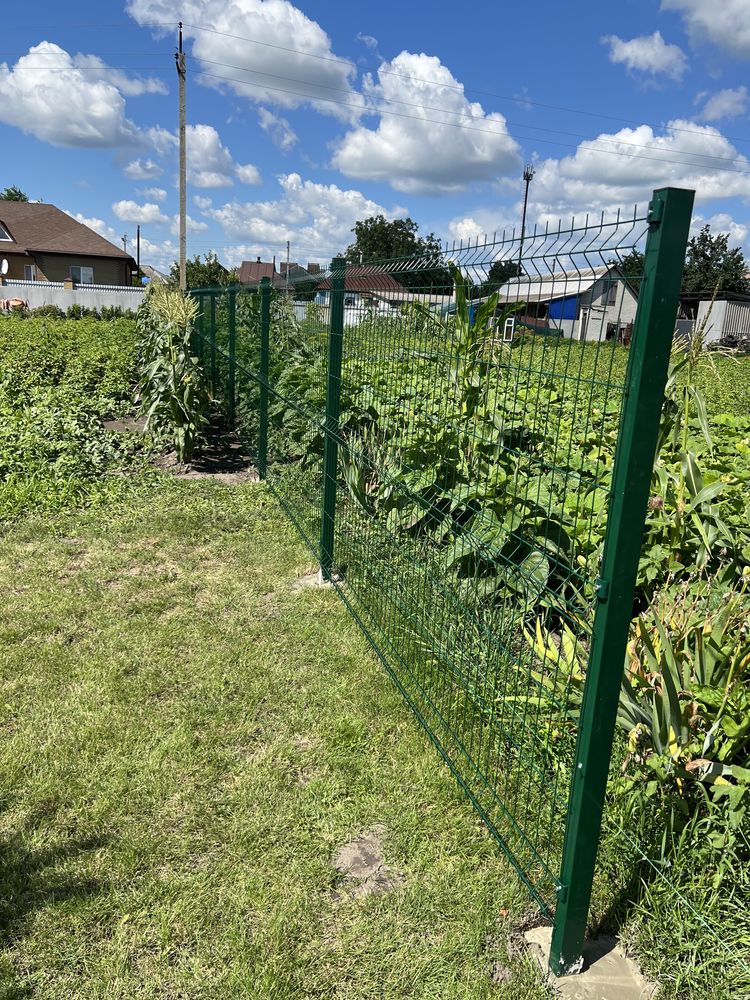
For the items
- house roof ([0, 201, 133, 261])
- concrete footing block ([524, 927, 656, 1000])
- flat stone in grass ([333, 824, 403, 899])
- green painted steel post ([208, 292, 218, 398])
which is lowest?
flat stone in grass ([333, 824, 403, 899])

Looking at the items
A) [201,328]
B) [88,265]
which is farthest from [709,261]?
[201,328]

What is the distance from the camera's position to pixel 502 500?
131 inches

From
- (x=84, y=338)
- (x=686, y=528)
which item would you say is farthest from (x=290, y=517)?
(x=84, y=338)

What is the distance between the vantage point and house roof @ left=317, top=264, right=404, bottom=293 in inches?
122

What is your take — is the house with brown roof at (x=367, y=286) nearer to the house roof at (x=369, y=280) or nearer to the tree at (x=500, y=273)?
the house roof at (x=369, y=280)

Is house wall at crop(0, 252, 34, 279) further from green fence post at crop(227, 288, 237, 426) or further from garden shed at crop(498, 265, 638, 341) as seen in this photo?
garden shed at crop(498, 265, 638, 341)

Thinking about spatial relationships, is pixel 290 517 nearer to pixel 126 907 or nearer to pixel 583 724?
pixel 126 907

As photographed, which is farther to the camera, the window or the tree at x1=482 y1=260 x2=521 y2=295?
the window

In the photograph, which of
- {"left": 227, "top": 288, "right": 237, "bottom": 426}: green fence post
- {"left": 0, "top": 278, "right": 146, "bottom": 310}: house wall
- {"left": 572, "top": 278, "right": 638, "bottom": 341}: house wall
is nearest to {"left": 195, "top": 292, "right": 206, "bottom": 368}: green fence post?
{"left": 227, "top": 288, "right": 237, "bottom": 426}: green fence post

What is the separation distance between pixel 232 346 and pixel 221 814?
620 centimetres

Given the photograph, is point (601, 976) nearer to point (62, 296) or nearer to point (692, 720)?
point (692, 720)

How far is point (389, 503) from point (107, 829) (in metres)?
2.12

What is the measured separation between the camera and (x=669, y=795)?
2283mm

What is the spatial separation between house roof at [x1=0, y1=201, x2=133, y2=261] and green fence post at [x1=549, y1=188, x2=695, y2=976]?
50109 mm
